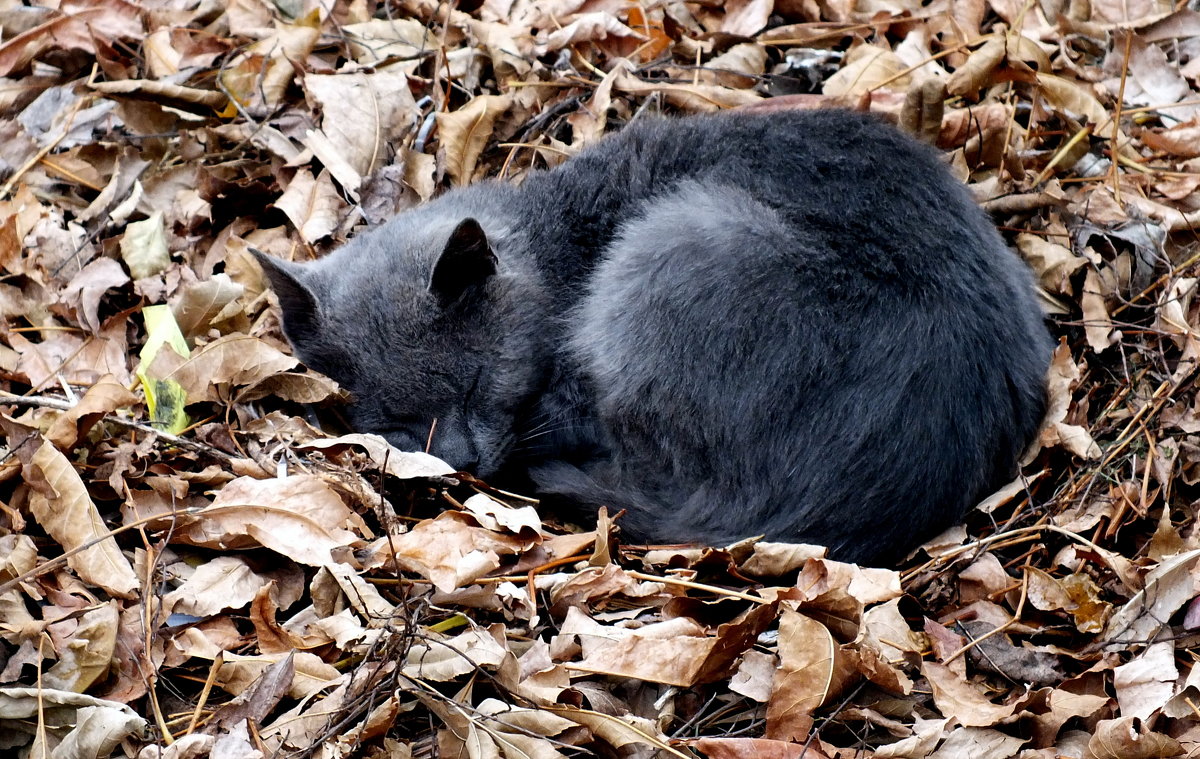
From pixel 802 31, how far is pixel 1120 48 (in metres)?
1.33

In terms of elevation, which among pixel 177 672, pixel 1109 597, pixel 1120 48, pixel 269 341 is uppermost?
pixel 1120 48

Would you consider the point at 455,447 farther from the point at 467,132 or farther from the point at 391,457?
the point at 467,132

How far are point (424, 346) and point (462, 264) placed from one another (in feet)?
1.02

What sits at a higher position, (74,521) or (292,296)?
(292,296)

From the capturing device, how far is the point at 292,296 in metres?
3.54

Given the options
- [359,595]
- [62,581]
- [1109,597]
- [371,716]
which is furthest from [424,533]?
[1109,597]

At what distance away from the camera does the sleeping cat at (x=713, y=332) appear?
310 cm

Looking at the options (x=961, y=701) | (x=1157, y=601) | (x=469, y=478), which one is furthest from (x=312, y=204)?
(x=1157, y=601)

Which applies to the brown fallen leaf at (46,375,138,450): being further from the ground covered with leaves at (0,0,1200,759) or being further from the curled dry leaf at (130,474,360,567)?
the curled dry leaf at (130,474,360,567)

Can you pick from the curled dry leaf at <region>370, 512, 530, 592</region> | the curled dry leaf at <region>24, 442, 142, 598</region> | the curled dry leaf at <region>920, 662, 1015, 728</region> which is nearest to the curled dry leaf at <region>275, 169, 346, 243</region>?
the curled dry leaf at <region>24, 442, 142, 598</region>

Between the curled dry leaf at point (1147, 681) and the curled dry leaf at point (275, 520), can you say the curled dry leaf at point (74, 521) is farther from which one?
the curled dry leaf at point (1147, 681)

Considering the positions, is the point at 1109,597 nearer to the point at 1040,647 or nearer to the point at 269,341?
the point at 1040,647

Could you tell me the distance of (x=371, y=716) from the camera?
242 cm

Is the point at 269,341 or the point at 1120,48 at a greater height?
the point at 1120,48
